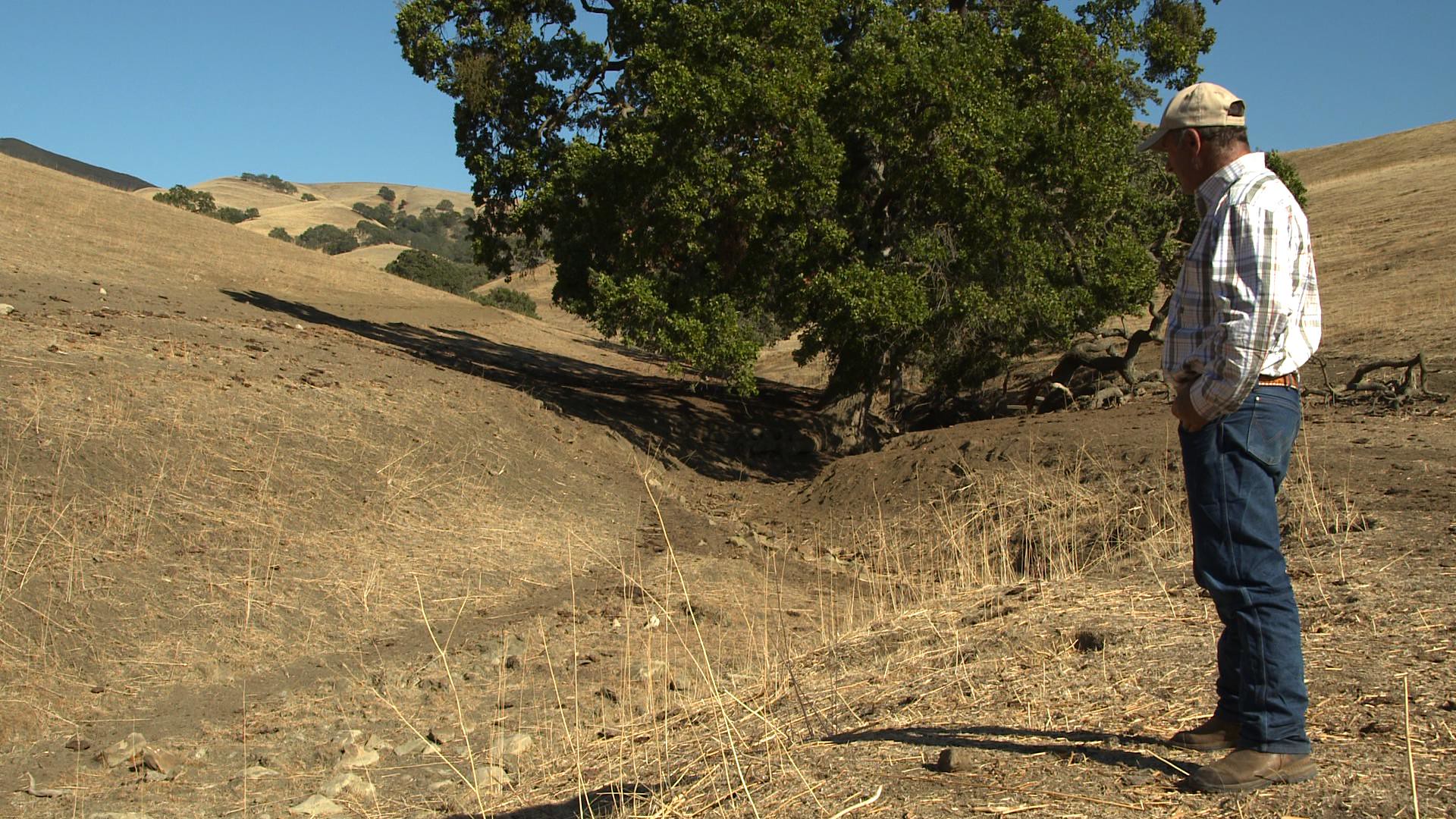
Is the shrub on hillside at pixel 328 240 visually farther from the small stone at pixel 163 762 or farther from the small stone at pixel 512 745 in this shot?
the small stone at pixel 512 745

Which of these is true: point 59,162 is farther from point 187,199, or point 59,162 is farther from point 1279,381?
point 1279,381

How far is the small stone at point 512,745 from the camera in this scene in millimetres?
5680

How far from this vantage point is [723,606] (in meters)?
8.80

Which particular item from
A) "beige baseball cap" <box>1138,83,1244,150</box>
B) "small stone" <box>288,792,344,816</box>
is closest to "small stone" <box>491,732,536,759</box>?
"small stone" <box>288,792,344,816</box>

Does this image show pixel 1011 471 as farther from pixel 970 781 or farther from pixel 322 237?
pixel 322 237

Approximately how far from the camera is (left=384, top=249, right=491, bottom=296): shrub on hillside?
4069cm

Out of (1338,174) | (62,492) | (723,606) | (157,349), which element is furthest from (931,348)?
(1338,174)

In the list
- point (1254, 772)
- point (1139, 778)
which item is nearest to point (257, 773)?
point (1139, 778)

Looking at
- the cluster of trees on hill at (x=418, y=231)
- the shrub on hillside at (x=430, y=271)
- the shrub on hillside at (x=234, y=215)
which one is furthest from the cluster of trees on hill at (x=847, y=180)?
the cluster of trees on hill at (x=418, y=231)

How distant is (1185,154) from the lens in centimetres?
333

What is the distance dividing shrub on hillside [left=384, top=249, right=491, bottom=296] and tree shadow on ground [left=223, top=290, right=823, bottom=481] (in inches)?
778

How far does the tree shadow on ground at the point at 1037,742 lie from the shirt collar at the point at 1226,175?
1.70m

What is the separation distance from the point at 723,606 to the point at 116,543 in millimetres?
4483

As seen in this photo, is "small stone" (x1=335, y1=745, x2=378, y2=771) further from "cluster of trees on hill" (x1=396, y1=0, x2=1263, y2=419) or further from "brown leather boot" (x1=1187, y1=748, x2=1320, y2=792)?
"cluster of trees on hill" (x1=396, y1=0, x2=1263, y2=419)
